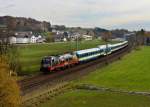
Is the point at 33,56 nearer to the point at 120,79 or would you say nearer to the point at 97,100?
the point at 120,79

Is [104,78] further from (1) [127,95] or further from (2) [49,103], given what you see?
(2) [49,103]

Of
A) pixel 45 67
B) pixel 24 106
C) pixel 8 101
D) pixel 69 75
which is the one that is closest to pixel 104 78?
pixel 69 75

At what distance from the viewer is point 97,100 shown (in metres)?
46.0

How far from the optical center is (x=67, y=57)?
3113 inches

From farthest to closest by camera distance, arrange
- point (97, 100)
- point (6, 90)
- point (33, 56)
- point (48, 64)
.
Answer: point (33, 56), point (48, 64), point (97, 100), point (6, 90)

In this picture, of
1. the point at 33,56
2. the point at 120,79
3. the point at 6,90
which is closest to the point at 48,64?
the point at 120,79

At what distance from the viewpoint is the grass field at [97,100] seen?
43250mm

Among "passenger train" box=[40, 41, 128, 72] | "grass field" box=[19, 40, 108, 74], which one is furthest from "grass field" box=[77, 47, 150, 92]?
"grass field" box=[19, 40, 108, 74]

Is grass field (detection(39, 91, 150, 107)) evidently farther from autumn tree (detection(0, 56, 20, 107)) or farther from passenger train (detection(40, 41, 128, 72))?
passenger train (detection(40, 41, 128, 72))

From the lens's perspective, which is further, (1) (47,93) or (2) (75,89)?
(2) (75,89)

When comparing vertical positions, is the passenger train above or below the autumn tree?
below

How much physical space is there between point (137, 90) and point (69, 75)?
16671 mm

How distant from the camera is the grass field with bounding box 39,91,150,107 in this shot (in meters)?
43.2

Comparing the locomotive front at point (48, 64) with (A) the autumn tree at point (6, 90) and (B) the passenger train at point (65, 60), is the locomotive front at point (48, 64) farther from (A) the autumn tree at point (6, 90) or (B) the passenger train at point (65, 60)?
(A) the autumn tree at point (6, 90)
